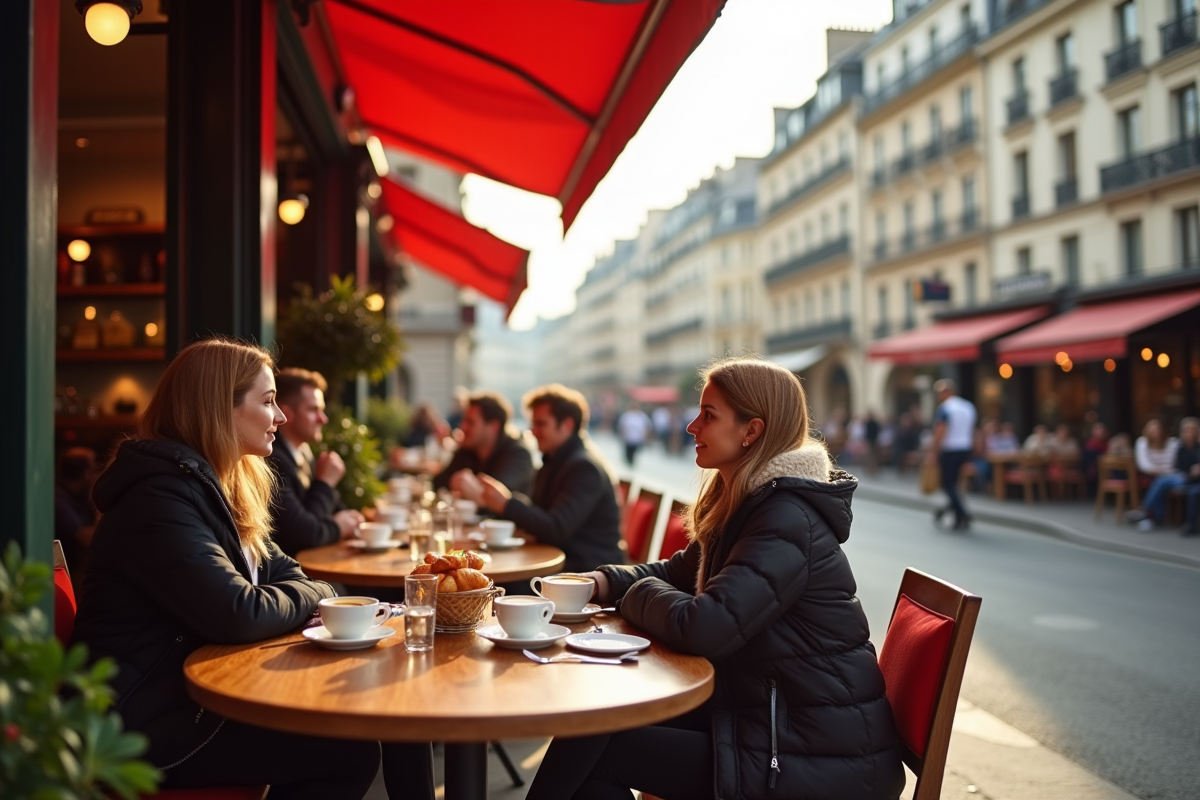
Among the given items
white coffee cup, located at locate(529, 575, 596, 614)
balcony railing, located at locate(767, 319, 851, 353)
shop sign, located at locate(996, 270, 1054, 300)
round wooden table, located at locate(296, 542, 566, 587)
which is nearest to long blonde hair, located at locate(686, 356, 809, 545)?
white coffee cup, located at locate(529, 575, 596, 614)

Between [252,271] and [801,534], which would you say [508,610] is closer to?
[801,534]

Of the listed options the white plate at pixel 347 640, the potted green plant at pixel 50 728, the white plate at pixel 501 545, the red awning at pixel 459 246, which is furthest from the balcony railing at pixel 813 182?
the potted green plant at pixel 50 728

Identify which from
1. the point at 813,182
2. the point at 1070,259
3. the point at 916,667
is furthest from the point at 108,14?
the point at 813,182

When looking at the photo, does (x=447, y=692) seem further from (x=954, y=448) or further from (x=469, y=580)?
(x=954, y=448)

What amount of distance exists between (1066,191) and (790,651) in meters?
23.3

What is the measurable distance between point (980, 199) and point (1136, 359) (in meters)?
9.69

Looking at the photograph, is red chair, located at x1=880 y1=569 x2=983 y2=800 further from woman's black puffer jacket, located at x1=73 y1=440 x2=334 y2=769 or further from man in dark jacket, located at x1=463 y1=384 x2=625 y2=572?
man in dark jacket, located at x1=463 y1=384 x2=625 y2=572

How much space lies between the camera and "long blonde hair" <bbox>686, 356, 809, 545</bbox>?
97.7 inches

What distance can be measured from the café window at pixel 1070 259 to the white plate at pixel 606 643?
2274 centimetres

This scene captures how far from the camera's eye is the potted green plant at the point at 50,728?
103cm

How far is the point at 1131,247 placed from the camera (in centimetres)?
2005

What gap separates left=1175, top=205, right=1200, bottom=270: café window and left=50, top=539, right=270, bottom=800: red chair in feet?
66.3

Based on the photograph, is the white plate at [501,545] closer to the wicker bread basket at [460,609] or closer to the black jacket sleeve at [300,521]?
the black jacket sleeve at [300,521]

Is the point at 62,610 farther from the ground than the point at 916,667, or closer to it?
farther from the ground
